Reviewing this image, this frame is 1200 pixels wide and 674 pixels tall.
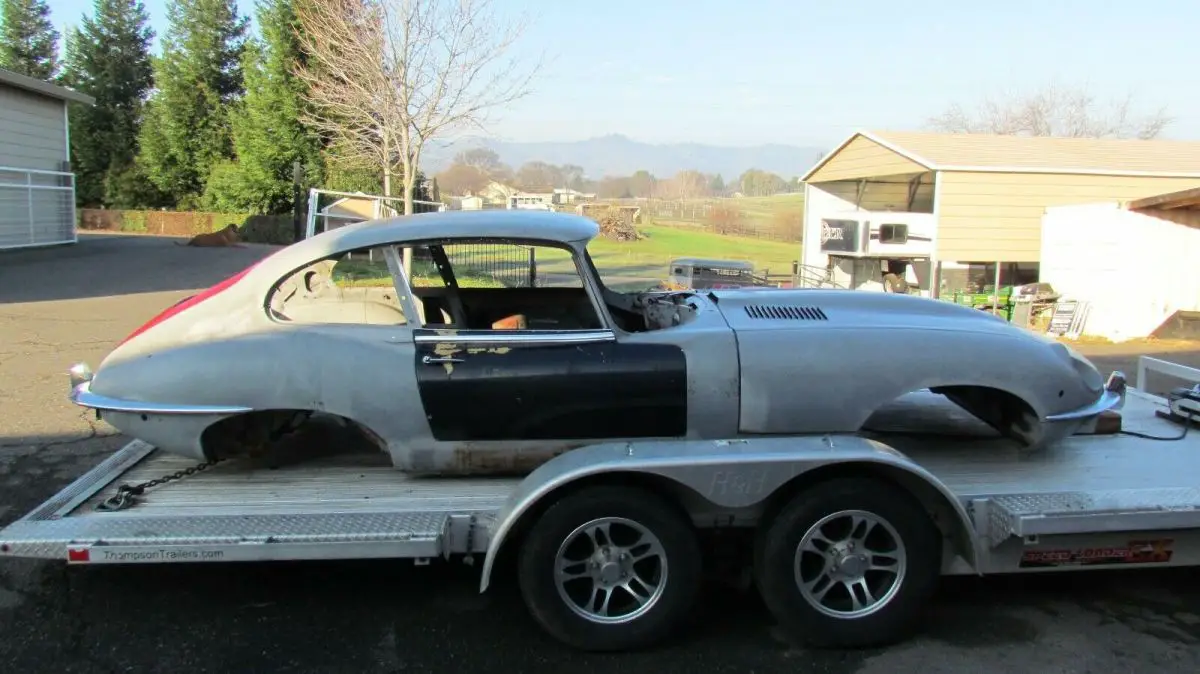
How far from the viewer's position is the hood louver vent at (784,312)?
13.2 feet

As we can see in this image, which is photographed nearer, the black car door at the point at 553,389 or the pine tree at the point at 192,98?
the black car door at the point at 553,389

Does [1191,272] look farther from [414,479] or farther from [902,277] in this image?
[414,479]

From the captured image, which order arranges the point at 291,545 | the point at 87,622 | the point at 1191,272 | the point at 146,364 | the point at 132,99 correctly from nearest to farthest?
1. the point at 291,545
2. the point at 87,622
3. the point at 146,364
4. the point at 1191,272
5. the point at 132,99

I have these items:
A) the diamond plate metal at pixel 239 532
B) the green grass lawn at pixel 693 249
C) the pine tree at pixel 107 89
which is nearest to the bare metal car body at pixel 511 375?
the diamond plate metal at pixel 239 532

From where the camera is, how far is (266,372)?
372 centimetres

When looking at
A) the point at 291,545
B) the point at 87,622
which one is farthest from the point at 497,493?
the point at 87,622

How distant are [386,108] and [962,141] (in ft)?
54.4

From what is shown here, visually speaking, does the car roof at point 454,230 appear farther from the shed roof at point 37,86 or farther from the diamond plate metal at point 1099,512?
the shed roof at point 37,86

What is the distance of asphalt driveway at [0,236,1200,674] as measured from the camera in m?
3.22

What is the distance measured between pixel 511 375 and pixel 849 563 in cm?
158

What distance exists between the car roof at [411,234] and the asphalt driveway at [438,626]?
151cm

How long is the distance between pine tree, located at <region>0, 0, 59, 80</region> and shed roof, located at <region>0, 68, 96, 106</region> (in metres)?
31.7

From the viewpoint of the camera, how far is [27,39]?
5009 cm

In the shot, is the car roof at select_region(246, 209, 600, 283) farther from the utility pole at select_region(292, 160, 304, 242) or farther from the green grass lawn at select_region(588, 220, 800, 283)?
the green grass lawn at select_region(588, 220, 800, 283)
